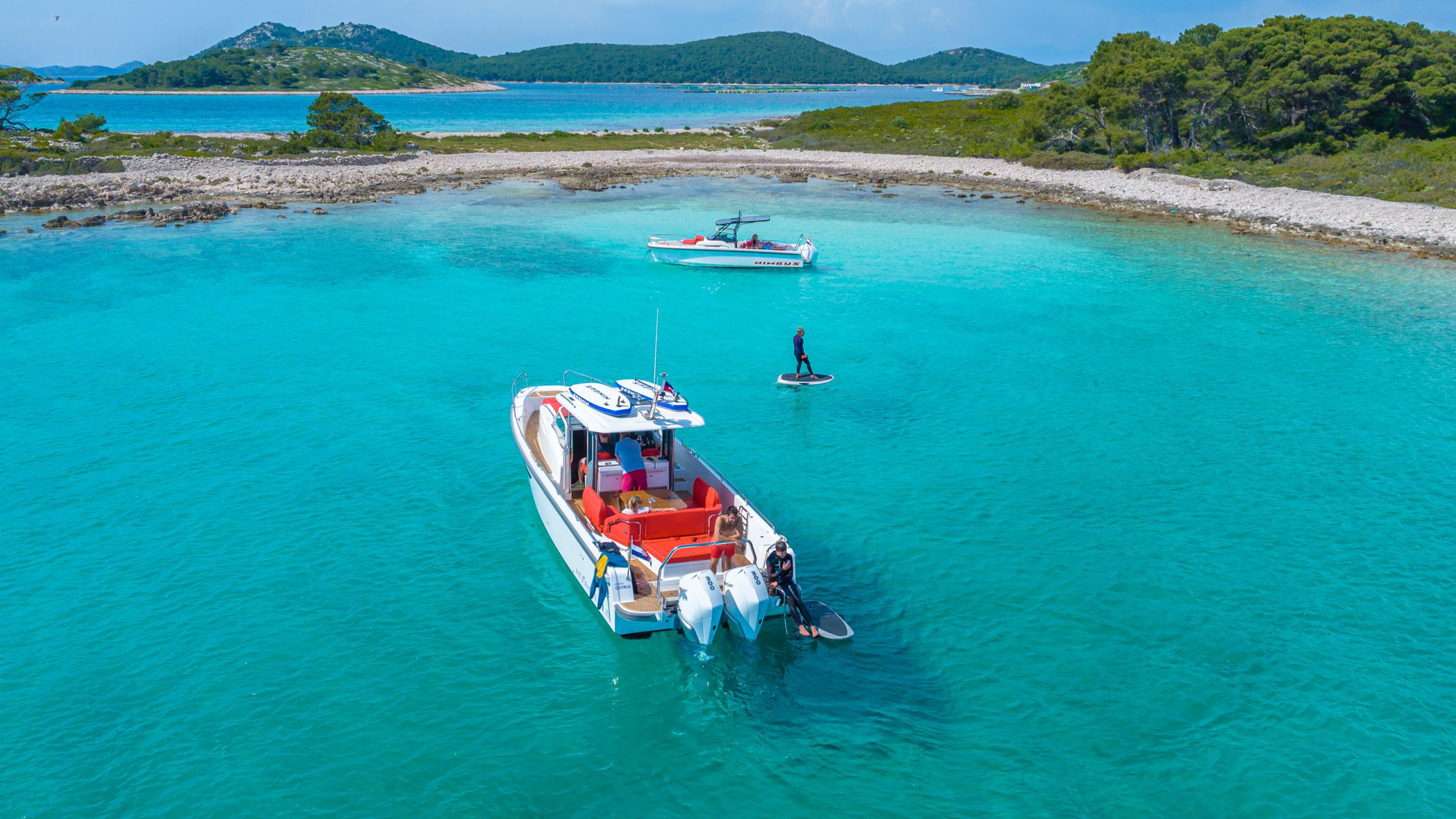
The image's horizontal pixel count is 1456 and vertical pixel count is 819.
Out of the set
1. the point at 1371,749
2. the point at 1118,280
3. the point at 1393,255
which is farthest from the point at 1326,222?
the point at 1371,749

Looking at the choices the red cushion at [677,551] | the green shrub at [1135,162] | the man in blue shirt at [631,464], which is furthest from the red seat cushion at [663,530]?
the green shrub at [1135,162]

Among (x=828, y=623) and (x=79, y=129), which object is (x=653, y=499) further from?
(x=79, y=129)

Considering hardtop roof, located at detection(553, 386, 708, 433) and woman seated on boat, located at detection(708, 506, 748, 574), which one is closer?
woman seated on boat, located at detection(708, 506, 748, 574)

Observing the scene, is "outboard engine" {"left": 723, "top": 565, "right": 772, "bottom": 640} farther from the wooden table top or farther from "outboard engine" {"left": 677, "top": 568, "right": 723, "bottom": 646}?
the wooden table top

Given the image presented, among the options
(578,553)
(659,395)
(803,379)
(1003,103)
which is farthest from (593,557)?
(1003,103)

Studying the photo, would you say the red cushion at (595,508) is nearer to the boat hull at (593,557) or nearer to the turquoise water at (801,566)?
the boat hull at (593,557)

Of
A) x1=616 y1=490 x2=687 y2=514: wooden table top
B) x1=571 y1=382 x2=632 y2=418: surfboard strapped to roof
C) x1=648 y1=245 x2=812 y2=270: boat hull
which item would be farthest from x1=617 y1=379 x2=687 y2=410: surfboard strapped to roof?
x1=648 y1=245 x2=812 y2=270: boat hull
